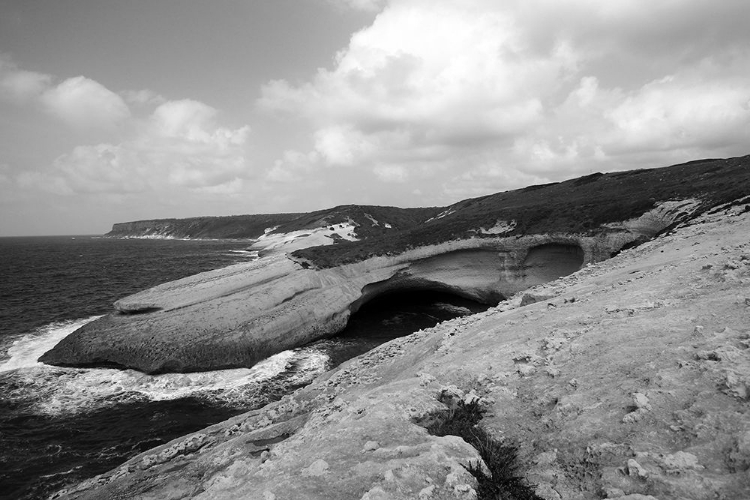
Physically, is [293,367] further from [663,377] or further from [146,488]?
[663,377]

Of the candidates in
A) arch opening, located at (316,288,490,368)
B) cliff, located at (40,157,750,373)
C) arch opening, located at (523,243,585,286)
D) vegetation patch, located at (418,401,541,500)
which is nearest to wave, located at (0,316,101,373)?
cliff, located at (40,157,750,373)

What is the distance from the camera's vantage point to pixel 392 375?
40.1 ft

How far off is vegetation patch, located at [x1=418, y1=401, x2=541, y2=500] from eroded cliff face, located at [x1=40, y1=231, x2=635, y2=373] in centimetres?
1766

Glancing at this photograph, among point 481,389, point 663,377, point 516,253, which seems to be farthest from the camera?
point 516,253

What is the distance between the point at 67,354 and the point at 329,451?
23.8m

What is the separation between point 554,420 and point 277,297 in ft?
72.5

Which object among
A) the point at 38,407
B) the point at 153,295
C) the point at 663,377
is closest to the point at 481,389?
the point at 663,377

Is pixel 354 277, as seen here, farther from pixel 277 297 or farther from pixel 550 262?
pixel 550 262

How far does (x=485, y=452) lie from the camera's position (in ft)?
19.5

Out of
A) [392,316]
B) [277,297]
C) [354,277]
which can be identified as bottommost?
[392,316]

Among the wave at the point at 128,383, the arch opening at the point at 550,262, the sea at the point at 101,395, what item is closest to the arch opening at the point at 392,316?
the sea at the point at 101,395

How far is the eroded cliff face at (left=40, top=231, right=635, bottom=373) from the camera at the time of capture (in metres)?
21.6

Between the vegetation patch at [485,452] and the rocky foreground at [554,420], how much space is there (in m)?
0.15

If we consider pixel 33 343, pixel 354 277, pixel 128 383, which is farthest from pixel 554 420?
pixel 33 343
